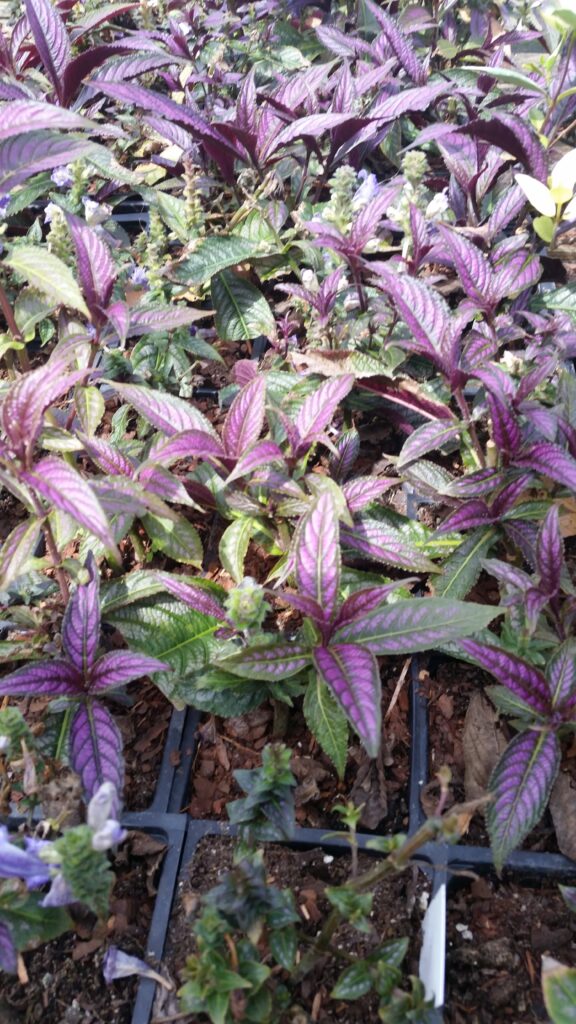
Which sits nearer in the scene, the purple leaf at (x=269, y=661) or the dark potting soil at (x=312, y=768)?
the purple leaf at (x=269, y=661)

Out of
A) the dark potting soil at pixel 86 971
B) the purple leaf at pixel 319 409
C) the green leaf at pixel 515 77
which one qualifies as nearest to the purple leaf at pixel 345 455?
the purple leaf at pixel 319 409

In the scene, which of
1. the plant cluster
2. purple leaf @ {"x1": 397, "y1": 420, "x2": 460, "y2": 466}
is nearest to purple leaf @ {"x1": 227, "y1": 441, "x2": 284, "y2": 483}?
the plant cluster

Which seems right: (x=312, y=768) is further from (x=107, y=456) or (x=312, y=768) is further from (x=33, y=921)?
(x=107, y=456)

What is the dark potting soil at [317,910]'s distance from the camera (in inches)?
43.9

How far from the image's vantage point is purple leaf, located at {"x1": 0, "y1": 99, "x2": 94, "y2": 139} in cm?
113

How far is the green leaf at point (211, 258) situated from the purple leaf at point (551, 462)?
977 mm

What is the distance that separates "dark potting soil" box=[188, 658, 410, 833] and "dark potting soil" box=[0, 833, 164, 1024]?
16 cm

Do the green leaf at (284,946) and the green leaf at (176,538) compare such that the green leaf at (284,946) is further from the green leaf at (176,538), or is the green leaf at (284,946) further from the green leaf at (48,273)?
the green leaf at (48,273)

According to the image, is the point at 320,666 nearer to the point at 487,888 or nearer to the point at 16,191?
the point at 487,888

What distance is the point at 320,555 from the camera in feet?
4.02

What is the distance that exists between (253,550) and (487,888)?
80 cm

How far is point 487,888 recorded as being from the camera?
123 centimetres

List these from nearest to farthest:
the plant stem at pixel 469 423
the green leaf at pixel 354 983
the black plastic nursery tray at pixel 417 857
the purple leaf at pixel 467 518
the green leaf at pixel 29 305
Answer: the green leaf at pixel 354 983, the black plastic nursery tray at pixel 417 857, the purple leaf at pixel 467 518, the plant stem at pixel 469 423, the green leaf at pixel 29 305

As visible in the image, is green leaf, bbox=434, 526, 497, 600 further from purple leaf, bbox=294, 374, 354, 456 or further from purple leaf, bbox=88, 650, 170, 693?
purple leaf, bbox=88, 650, 170, 693
